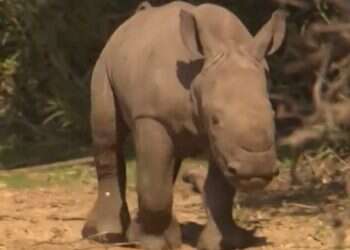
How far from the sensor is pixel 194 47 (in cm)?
571

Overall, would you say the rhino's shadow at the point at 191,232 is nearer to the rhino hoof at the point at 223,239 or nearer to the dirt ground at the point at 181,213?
the dirt ground at the point at 181,213

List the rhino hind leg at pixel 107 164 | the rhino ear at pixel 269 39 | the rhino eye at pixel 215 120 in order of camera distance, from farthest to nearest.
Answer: the rhino hind leg at pixel 107 164, the rhino ear at pixel 269 39, the rhino eye at pixel 215 120

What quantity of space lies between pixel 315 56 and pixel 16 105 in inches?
322

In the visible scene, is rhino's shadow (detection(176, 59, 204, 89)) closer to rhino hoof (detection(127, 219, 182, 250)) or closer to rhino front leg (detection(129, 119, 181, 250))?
rhino front leg (detection(129, 119, 181, 250))

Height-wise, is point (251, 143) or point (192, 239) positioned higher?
point (251, 143)

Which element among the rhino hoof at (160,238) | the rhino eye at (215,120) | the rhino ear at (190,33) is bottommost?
the rhino hoof at (160,238)

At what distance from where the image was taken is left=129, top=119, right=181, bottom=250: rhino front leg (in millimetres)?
5707

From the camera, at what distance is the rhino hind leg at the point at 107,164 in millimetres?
6238

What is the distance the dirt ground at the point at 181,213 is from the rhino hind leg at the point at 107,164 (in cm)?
11

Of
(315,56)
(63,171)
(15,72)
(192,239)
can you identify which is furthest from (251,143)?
(15,72)

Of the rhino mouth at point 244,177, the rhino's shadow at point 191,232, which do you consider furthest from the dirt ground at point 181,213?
the rhino mouth at point 244,177

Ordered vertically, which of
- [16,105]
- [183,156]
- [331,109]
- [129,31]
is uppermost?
[331,109]

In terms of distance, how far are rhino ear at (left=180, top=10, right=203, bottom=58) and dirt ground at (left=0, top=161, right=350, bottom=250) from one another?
3.11ft

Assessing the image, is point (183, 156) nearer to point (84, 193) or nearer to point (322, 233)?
point (322, 233)
